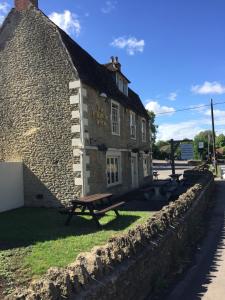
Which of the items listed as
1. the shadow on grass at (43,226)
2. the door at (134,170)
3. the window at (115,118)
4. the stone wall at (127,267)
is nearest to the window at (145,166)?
the door at (134,170)

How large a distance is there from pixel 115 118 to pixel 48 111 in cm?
487

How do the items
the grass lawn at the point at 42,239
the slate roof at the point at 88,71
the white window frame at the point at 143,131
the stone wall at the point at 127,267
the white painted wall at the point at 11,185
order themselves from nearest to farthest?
the stone wall at the point at 127,267 < the grass lawn at the point at 42,239 < the white painted wall at the point at 11,185 < the slate roof at the point at 88,71 < the white window frame at the point at 143,131

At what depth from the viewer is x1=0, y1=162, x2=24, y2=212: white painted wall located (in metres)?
13.9

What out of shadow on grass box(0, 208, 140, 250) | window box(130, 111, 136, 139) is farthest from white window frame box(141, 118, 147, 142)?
shadow on grass box(0, 208, 140, 250)

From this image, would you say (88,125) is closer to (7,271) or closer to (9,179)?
(9,179)

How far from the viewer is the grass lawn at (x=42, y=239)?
21.9 feet

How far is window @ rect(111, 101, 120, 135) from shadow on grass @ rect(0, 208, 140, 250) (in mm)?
6411

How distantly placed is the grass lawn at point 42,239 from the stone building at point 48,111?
5.52 ft

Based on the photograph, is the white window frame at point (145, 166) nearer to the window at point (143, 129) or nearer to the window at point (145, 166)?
the window at point (145, 166)

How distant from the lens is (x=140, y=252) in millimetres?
5922

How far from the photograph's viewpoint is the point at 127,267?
5.21m

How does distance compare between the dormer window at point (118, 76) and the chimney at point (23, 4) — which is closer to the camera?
the chimney at point (23, 4)

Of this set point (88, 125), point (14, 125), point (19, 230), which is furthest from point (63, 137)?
point (19, 230)

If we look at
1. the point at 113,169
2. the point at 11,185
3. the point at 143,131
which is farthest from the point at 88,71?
the point at 143,131
